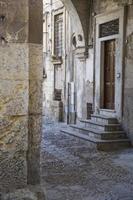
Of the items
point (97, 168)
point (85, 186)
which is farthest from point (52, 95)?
point (85, 186)

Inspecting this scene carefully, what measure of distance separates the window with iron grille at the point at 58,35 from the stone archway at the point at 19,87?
39.8ft

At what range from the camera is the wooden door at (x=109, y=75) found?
10.8 meters

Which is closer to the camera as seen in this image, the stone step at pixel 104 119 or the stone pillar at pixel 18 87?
the stone pillar at pixel 18 87

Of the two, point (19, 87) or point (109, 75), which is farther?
point (109, 75)

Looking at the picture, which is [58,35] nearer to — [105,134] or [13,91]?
[105,134]

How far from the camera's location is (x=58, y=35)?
1502 centimetres

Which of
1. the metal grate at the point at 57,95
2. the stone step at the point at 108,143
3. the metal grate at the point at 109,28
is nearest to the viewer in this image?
the stone step at the point at 108,143

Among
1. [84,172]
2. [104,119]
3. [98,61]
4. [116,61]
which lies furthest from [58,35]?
[84,172]

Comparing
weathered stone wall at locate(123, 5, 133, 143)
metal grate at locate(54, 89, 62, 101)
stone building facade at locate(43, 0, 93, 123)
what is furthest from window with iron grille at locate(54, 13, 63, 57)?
weathered stone wall at locate(123, 5, 133, 143)

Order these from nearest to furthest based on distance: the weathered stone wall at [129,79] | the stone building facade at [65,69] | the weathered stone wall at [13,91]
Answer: the weathered stone wall at [13,91] < the weathered stone wall at [129,79] < the stone building facade at [65,69]

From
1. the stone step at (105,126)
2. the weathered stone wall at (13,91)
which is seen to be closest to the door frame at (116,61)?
the stone step at (105,126)

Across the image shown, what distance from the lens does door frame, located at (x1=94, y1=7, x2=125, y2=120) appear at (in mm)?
10031

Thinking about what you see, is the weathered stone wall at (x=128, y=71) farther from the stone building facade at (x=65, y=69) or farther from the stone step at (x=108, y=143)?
the stone building facade at (x=65, y=69)

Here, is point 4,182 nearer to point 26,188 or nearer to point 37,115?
point 26,188
